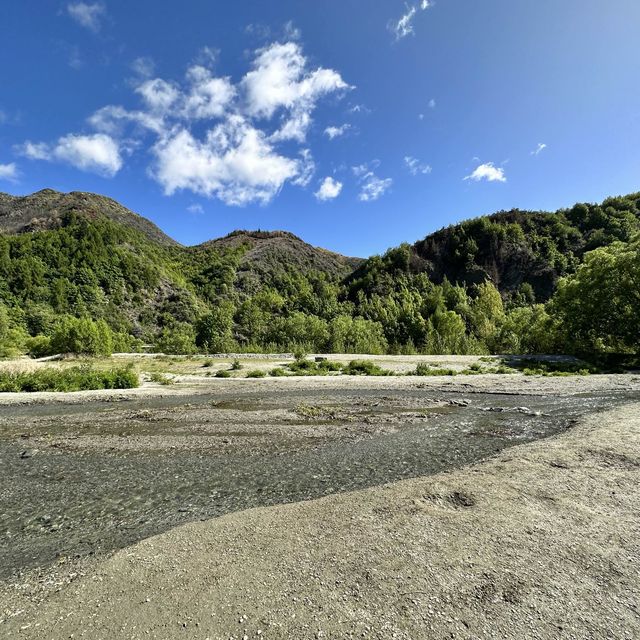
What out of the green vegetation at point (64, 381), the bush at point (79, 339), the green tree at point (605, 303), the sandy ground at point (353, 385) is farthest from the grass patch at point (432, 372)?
the bush at point (79, 339)

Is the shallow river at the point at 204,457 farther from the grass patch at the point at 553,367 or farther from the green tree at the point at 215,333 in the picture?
the green tree at the point at 215,333

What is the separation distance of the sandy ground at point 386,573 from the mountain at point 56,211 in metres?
120

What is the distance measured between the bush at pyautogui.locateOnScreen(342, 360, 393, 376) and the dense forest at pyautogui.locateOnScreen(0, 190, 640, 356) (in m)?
13.5

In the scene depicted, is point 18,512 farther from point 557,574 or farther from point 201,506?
point 557,574

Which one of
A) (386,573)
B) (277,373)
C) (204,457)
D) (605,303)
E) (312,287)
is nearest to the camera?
(386,573)

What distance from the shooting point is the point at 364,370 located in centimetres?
2628

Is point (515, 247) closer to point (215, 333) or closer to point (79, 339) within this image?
point (215, 333)

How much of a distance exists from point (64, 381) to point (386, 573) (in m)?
22.8

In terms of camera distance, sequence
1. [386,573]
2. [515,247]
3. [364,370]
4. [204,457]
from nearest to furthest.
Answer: [386,573] → [204,457] → [364,370] → [515,247]

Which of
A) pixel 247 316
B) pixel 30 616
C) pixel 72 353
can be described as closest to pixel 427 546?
pixel 30 616

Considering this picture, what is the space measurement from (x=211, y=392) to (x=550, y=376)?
19.7 m

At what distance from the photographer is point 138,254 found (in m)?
93.7

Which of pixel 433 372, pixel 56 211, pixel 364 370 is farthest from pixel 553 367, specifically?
pixel 56 211

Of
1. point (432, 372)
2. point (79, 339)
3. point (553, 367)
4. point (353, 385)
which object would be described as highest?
point (79, 339)
